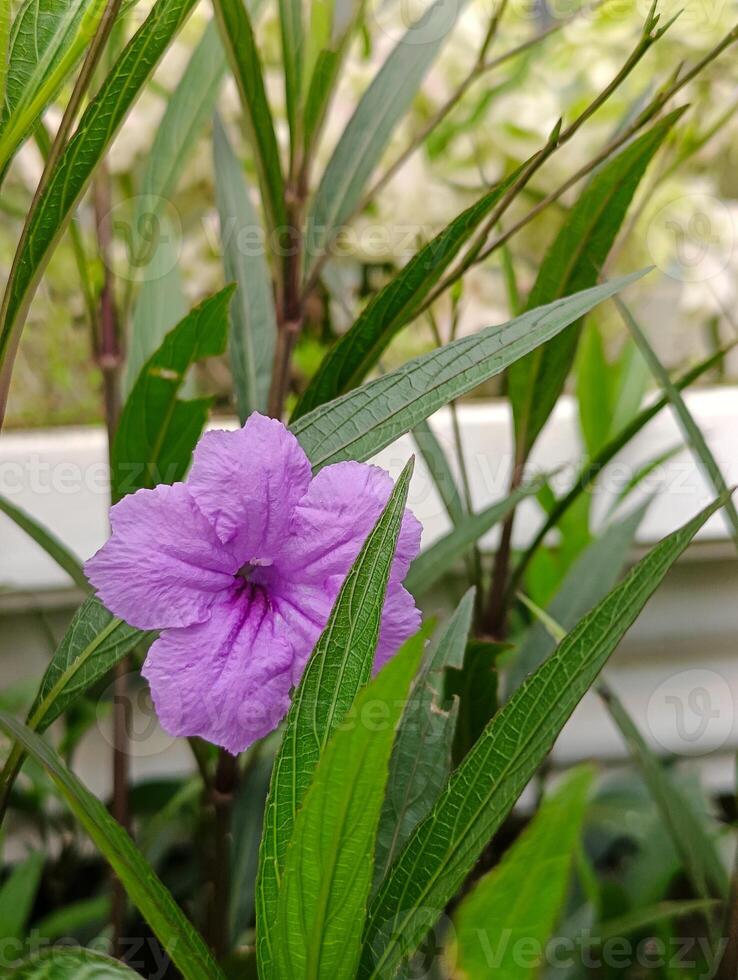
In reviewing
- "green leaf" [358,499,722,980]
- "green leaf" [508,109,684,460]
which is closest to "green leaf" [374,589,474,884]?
"green leaf" [358,499,722,980]

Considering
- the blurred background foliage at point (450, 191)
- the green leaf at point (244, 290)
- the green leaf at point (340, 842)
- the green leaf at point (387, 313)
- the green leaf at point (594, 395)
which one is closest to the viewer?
the green leaf at point (340, 842)

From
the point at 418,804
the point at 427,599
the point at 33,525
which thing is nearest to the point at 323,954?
the point at 418,804

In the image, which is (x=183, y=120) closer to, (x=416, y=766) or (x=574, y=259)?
(x=574, y=259)

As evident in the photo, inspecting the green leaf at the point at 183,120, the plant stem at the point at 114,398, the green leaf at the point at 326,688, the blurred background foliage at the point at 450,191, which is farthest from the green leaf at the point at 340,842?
the blurred background foliage at the point at 450,191

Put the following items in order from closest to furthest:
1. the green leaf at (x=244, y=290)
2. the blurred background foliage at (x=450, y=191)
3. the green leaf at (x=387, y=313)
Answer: the green leaf at (x=387, y=313), the green leaf at (x=244, y=290), the blurred background foliage at (x=450, y=191)

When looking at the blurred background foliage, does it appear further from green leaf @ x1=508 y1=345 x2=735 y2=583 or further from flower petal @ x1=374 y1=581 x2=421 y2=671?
flower petal @ x1=374 y1=581 x2=421 y2=671

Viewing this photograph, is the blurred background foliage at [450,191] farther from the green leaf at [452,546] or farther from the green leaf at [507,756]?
the green leaf at [507,756]
